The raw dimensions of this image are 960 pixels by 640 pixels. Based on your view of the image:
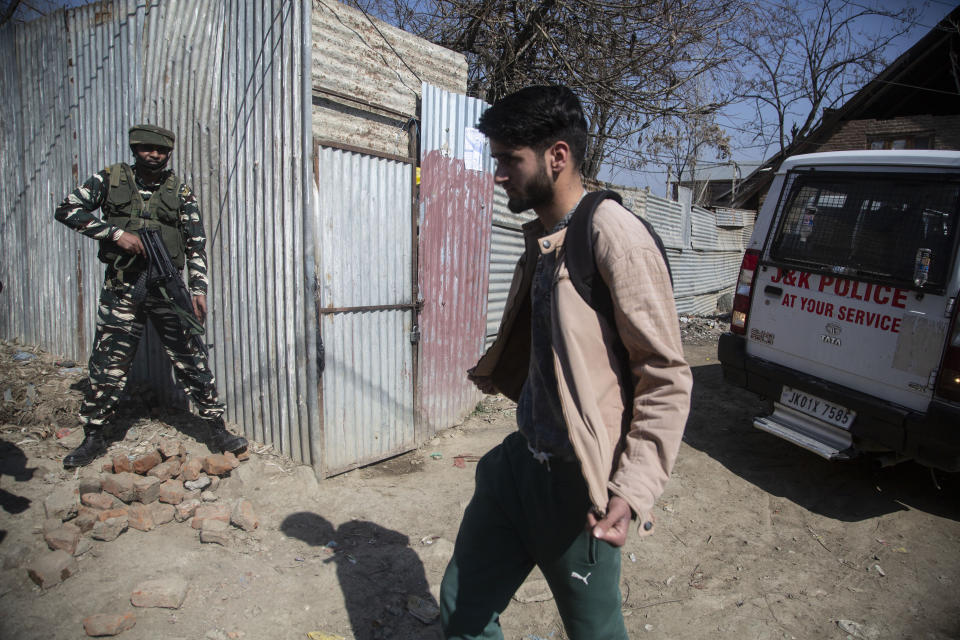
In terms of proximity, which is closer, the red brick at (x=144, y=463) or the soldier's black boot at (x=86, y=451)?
the red brick at (x=144, y=463)

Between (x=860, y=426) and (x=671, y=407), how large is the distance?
11.0 ft

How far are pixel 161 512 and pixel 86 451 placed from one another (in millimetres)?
791

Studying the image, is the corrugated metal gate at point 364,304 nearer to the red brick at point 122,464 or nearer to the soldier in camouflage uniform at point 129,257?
the soldier in camouflage uniform at point 129,257

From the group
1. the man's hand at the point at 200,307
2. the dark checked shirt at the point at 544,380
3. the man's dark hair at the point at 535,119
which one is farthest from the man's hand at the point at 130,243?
the dark checked shirt at the point at 544,380

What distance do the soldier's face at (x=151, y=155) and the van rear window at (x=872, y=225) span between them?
4442 mm

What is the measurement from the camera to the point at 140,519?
311 cm

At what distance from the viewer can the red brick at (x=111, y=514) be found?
305 cm

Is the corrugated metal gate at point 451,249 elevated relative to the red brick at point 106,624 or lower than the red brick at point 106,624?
elevated

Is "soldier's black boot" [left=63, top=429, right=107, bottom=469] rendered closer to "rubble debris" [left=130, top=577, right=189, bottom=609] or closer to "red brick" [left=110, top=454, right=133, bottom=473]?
"red brick" [left=110, top=454, right=133, bottom=473]

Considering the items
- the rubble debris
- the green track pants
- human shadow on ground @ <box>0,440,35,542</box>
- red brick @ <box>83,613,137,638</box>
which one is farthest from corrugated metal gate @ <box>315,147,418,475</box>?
the green track pants

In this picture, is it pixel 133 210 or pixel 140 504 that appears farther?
pixel 133 210

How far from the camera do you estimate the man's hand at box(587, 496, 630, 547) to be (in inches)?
51.0

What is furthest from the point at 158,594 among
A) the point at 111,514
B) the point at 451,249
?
the point at 451,249

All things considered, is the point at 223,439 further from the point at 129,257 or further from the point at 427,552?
the point at 427,552
